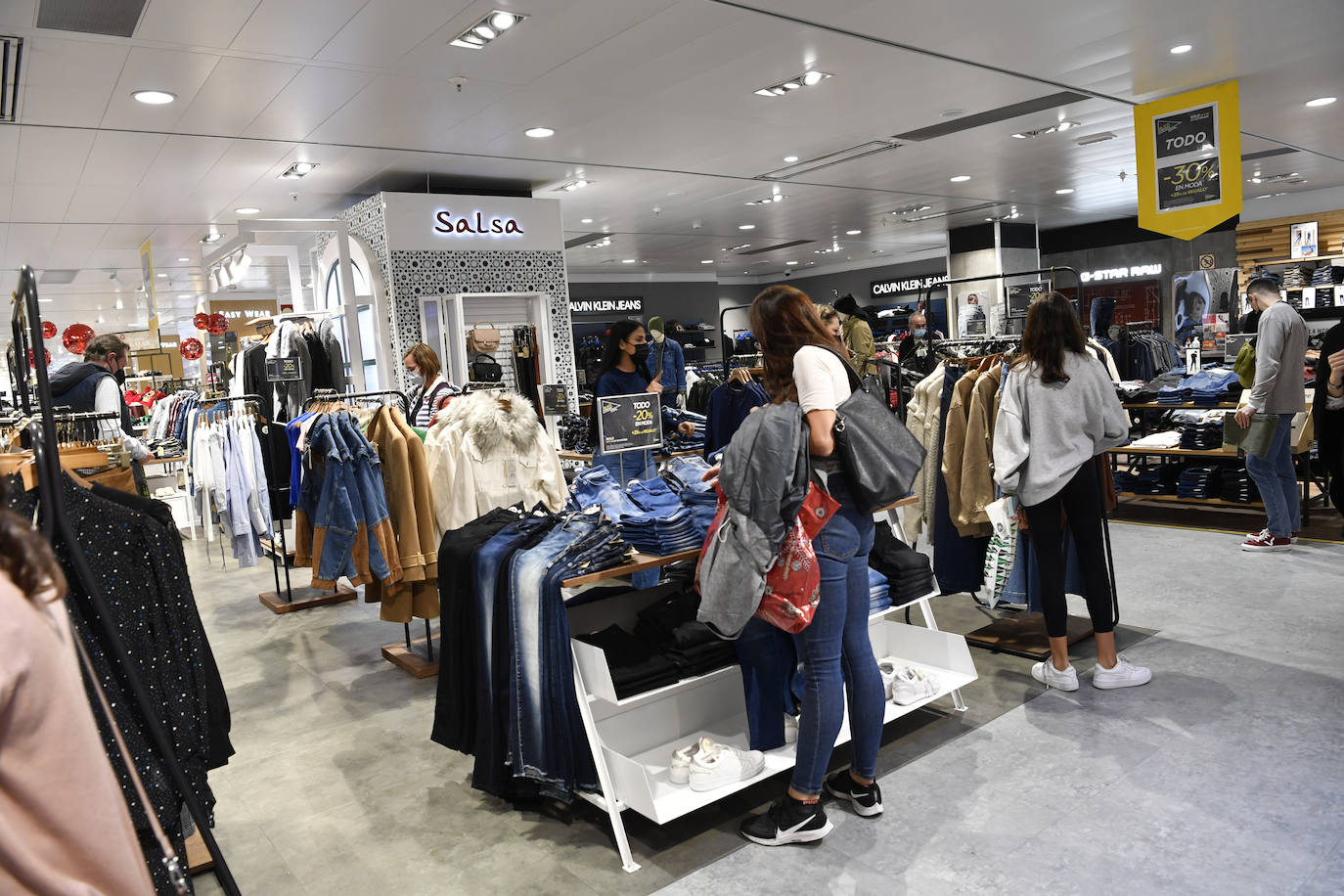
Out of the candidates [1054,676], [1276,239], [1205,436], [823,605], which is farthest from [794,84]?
[1276,239]

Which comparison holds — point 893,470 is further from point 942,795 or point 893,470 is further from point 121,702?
point 121,702

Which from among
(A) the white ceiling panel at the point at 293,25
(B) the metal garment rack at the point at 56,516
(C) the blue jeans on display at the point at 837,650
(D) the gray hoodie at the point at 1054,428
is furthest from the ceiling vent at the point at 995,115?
(B) the metal garment rack at the point at 56,516

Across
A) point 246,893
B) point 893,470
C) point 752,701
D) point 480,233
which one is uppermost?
point 480,233

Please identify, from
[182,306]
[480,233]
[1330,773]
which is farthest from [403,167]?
[182,306]

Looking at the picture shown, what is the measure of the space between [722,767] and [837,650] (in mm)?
549

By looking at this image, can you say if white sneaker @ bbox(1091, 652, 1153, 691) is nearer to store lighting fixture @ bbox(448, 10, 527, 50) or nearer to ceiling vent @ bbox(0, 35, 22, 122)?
store lighting fixture @ bbox(448, 10, 527, 50)

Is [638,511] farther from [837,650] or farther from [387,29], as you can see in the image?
[387,29]

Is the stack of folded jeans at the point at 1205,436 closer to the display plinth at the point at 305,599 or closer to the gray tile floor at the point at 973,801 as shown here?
the gray tile floor at the point at 973,801

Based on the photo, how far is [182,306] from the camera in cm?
1805

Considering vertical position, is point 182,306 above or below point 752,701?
above

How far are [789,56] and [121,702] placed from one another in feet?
18.1

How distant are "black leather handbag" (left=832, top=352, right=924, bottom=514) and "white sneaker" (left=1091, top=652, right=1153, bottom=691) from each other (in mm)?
1739

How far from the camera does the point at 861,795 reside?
115 inches

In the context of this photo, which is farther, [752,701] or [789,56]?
[789,56]
